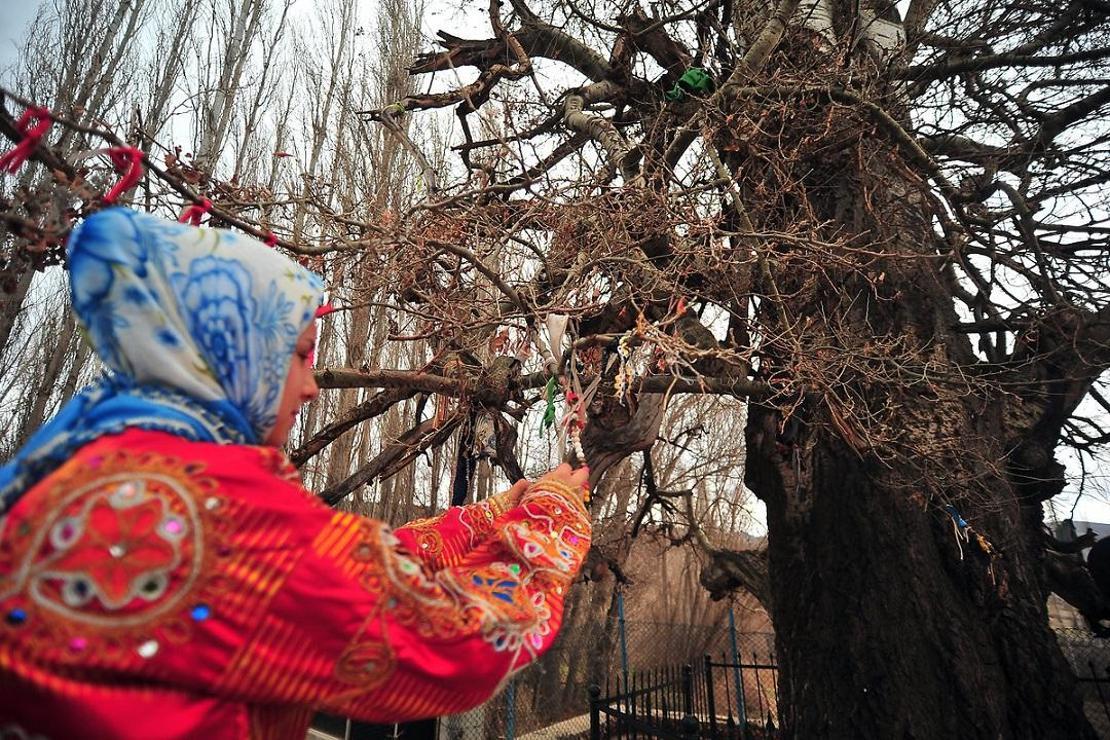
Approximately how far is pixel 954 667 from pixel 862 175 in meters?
3.15

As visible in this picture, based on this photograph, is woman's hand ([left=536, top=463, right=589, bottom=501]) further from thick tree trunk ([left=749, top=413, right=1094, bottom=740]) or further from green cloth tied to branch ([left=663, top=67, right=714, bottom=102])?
green cloth tied to branch ([left=663, top=67, right=714, bottom=102])

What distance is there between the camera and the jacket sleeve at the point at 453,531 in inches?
66.6

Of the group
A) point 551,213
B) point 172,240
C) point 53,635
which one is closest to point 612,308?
point 551,213

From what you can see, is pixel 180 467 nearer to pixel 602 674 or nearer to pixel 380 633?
pixel 380 633

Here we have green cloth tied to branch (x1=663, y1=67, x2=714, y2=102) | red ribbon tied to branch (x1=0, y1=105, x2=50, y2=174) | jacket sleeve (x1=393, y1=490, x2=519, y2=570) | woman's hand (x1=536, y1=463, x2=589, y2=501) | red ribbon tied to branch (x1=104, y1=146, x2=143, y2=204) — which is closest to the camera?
red ribbon tied to branch (x1=0, y1=105, x2=50, y2=174)

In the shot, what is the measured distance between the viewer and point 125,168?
144 centimetres

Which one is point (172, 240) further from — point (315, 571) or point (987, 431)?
point (987, 431)

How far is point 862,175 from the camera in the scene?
4262mm

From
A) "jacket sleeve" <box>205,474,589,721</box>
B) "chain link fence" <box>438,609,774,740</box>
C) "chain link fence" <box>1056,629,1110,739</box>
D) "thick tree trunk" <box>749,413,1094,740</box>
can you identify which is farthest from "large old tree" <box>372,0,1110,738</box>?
"chain link fence" <box>438,609,774,740</box>

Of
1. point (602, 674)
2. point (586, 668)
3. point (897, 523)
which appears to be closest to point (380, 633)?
point (897, 523)

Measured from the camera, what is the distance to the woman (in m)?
0.72

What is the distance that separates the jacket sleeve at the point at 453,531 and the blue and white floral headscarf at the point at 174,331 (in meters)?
0.78

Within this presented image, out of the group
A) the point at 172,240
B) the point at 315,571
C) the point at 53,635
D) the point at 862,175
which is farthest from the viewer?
the point at 862,175

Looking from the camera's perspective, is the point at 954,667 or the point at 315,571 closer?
the point at 315,571
